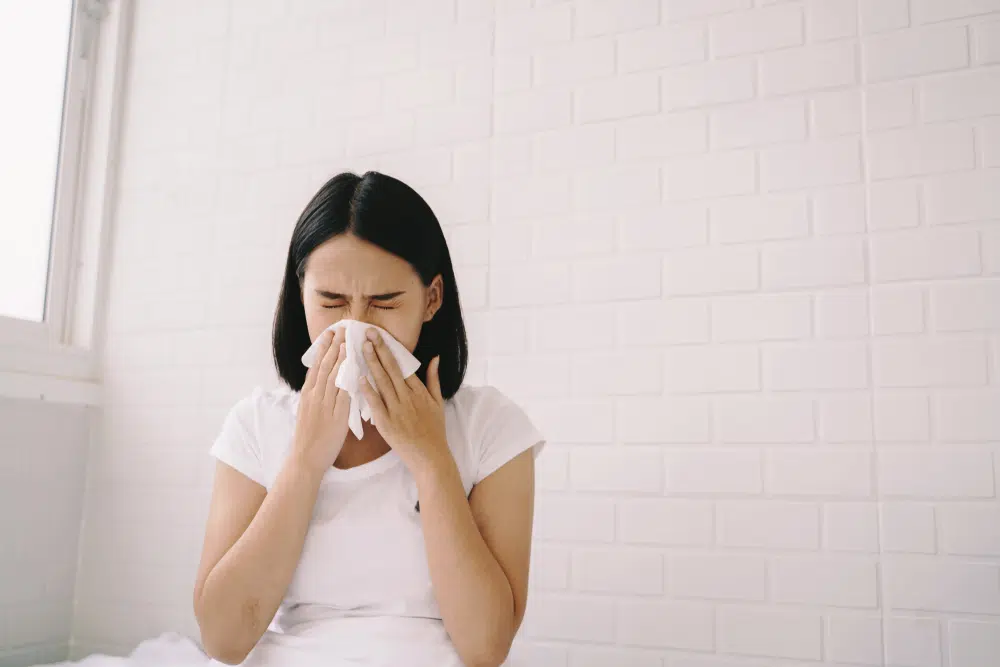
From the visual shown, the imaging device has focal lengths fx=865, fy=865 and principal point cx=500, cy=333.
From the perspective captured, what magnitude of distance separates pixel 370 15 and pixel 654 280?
1.06m

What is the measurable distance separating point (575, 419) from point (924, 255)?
0.77 m

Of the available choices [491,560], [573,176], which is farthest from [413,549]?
[573,176]

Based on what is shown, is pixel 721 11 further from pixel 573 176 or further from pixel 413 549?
pixel 413 549

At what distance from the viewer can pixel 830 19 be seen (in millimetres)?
1788

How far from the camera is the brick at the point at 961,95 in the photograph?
1654 mm

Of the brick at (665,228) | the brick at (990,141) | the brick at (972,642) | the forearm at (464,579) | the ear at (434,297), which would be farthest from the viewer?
the brick at (665,228)

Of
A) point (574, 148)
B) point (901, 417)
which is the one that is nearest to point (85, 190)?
point (574, 148)

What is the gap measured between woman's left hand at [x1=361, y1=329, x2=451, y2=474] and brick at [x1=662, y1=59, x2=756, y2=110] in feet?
3.22

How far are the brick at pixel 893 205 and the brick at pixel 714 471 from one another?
1.70 feet

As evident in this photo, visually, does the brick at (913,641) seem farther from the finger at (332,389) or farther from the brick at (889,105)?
the finger at (332,389)

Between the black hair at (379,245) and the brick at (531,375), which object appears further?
the brick at (531,375)

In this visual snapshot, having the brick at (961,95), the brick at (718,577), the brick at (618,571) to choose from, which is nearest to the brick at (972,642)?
the brick at (718,577)

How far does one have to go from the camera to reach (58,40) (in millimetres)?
2484

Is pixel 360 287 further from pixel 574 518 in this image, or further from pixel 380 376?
pixel 574 518
